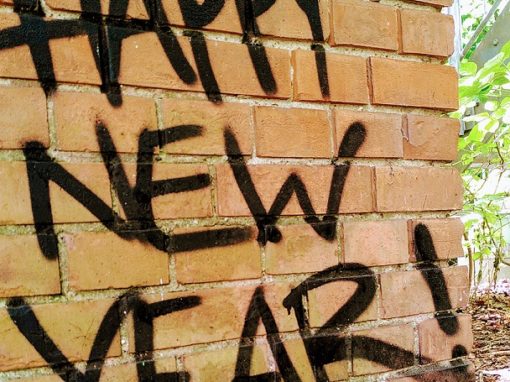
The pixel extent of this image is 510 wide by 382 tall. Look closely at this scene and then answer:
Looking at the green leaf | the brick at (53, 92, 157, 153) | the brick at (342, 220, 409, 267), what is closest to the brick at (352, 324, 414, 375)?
the brick at (342, 220, 409, 267)

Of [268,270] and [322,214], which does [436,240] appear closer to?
[322,214]

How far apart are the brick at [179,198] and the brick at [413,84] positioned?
44 cm

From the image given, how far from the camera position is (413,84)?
1102 millimetres

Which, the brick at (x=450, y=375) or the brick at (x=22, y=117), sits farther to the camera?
the brick at (x=450, y=375)

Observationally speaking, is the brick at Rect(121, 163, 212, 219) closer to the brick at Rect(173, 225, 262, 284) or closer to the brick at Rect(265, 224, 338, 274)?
the brick at Rect(173, 225, 262, 284)

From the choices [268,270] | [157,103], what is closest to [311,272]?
[268,270]

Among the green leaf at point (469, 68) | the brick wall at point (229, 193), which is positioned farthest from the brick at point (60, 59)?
the green leaf at point (469, 68)

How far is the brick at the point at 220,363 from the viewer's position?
903mm

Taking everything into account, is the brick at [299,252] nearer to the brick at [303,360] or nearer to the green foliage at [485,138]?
the brick at [303,360]

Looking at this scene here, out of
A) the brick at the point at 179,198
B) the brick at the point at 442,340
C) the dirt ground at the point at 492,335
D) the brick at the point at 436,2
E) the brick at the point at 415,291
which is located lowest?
the dirt ground at the point at 492,335

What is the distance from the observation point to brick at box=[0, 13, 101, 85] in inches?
31.5

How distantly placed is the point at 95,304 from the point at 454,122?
2.95ft

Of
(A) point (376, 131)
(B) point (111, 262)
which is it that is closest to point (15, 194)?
(B) point (111, 262)

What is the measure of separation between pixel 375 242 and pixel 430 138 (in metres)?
0.29
